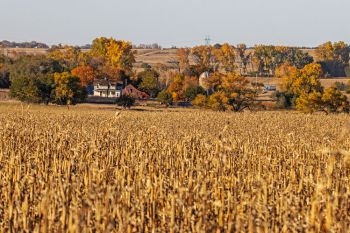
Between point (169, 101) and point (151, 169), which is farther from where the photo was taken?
point (169, 101)

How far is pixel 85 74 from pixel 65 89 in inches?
1268

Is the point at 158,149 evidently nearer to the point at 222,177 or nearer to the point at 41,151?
the point at 41,151

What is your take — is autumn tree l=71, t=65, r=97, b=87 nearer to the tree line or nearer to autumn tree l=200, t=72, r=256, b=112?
the tree line

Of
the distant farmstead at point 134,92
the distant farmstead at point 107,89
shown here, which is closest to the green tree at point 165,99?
the distant farmstead at point 134,92

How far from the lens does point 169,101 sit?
84312 mm

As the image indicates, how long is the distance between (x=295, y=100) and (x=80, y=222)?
252 ft

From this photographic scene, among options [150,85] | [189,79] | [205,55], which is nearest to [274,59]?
[205,55]

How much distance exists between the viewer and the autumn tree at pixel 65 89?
74938 mm

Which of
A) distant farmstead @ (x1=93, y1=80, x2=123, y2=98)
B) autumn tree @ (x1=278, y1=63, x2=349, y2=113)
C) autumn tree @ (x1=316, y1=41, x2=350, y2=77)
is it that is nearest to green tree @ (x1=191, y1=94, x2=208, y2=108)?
autumn tree @ (x1=278, y1=63, x2=349, y2=113)

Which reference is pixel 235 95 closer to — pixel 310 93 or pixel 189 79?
pixel 310 93

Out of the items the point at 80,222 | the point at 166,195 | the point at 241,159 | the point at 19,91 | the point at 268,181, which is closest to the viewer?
the point at 80,222

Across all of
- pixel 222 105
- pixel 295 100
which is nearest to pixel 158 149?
pixel 222 105

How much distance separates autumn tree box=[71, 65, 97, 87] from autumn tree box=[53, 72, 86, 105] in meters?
27.4

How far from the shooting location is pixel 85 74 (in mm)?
106875
